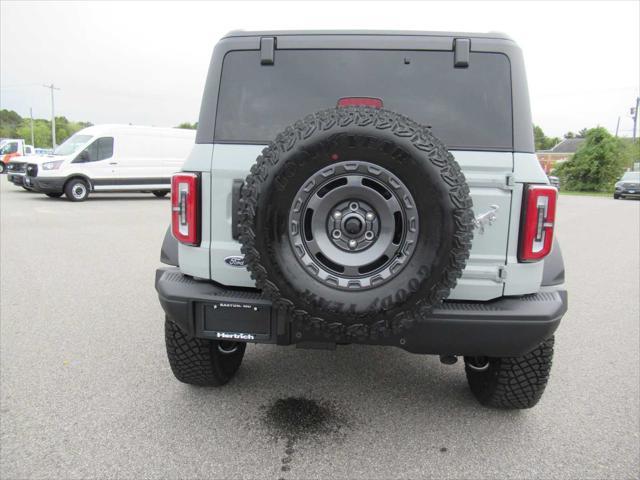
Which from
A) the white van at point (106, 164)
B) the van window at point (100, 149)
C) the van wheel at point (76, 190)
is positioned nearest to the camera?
A: the white van at point (106, 164)

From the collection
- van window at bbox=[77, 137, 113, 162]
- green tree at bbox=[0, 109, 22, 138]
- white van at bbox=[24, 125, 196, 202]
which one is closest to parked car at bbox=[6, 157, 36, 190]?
white van at bbox=[24, 125, 196, 202]

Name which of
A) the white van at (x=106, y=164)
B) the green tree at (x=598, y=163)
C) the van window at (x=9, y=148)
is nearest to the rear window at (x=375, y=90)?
the white van at (x=106, y=164)

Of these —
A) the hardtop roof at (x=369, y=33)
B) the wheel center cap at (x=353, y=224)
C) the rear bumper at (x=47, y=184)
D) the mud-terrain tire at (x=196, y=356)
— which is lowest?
the mud-terrain tire at (x=196, y=356)

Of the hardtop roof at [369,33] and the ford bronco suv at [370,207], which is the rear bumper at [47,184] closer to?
the ford bronco suv at [370,207]

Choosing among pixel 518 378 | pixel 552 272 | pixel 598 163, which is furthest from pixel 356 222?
pixel 598 163

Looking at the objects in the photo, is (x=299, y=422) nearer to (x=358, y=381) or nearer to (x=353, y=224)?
(x=358, y=381)

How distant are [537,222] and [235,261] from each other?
1529 millimetres

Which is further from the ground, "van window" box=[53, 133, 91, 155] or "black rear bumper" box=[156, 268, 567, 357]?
"van window" box=[53, 133, 91, 155]

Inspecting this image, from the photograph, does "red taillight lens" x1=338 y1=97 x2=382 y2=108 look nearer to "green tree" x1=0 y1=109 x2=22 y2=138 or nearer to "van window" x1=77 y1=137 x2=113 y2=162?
"van window" x1=77 y1=137 x2=113 y2=162

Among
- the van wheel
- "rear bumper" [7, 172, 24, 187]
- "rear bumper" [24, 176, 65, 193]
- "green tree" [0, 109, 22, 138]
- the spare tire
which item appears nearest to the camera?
the spare tire

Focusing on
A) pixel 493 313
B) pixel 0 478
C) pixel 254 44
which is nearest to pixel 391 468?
pixel 493 313

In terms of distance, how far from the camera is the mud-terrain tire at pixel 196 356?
9.76ft

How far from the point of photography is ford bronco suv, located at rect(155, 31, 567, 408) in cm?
213

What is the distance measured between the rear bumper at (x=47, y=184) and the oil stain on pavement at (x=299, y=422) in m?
14.4
